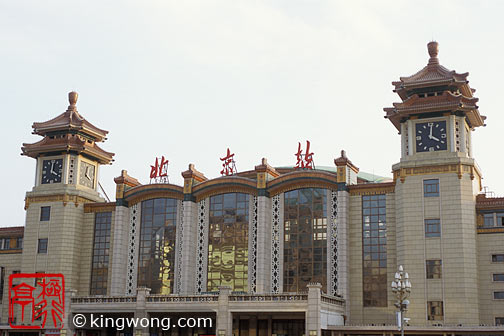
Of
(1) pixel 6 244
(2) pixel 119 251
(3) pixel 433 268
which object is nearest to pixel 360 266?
(3) pixel 433 268

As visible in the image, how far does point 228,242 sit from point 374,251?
11437mm

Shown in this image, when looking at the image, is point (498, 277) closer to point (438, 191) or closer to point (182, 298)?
point (438, 191)

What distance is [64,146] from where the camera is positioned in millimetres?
58312

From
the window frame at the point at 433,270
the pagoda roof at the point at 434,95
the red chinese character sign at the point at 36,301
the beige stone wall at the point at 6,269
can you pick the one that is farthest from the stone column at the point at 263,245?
the beige stone wall at the point at 6,269

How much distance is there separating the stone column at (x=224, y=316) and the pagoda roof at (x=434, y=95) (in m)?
17.6

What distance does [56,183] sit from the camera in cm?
5856

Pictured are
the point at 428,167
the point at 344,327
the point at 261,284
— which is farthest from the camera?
the point at 261,284

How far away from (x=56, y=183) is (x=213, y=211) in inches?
560

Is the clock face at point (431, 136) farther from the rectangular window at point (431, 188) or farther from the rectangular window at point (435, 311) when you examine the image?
the rectangular window at point (435, 311)

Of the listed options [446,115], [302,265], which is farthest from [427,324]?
[446,115]

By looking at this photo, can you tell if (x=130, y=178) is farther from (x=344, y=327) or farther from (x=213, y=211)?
(x=344, y=327)

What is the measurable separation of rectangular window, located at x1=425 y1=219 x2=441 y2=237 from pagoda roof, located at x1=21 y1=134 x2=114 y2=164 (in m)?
29.4

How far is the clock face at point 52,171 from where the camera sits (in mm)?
58844

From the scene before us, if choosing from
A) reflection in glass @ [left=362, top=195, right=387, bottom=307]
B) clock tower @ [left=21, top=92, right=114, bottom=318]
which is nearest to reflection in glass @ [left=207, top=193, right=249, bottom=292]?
reflection in glass @ [left=362, top=195, right=387, bottom=307]
